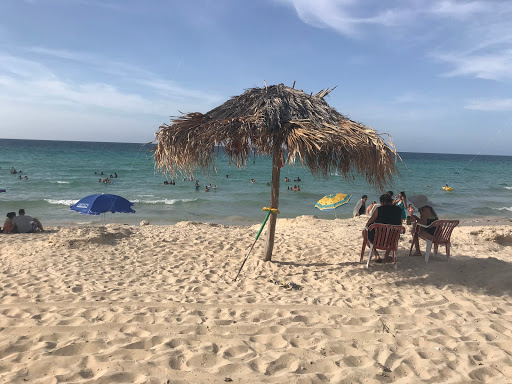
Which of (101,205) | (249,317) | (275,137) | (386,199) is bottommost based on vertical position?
(249,317)

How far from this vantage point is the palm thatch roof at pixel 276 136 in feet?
15.3

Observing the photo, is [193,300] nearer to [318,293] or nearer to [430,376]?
[318,293]

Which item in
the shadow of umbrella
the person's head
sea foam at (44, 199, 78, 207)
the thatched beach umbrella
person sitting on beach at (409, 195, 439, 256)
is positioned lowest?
sea foam at (44, 199, 78, 207)

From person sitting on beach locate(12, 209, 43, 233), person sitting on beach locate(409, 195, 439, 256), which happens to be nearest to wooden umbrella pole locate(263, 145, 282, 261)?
person sitting on beach locate(409, 195, 439, 256)

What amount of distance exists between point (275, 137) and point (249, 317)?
2455 millimetres

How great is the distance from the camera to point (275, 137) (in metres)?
4.96

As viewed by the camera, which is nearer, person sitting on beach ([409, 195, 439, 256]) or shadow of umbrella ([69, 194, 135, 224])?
person sitting on beach ([409, 195, 439, 256])

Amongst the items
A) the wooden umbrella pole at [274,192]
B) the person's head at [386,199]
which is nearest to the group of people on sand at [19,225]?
the wooden umbrella pole at [274,192]

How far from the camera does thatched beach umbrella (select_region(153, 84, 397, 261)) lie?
4.66 m

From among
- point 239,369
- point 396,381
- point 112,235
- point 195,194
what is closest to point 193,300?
point 239,369

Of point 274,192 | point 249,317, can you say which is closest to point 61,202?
point 274,192

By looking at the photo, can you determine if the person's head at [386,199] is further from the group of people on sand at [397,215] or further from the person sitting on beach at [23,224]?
the person sitting on beach at [23,224]

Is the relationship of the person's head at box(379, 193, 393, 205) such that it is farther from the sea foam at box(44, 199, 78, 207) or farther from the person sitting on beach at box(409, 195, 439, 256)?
the sea foam at box(44, 199, 78, 207)

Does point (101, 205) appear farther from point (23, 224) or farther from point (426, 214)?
point (426, 214)
